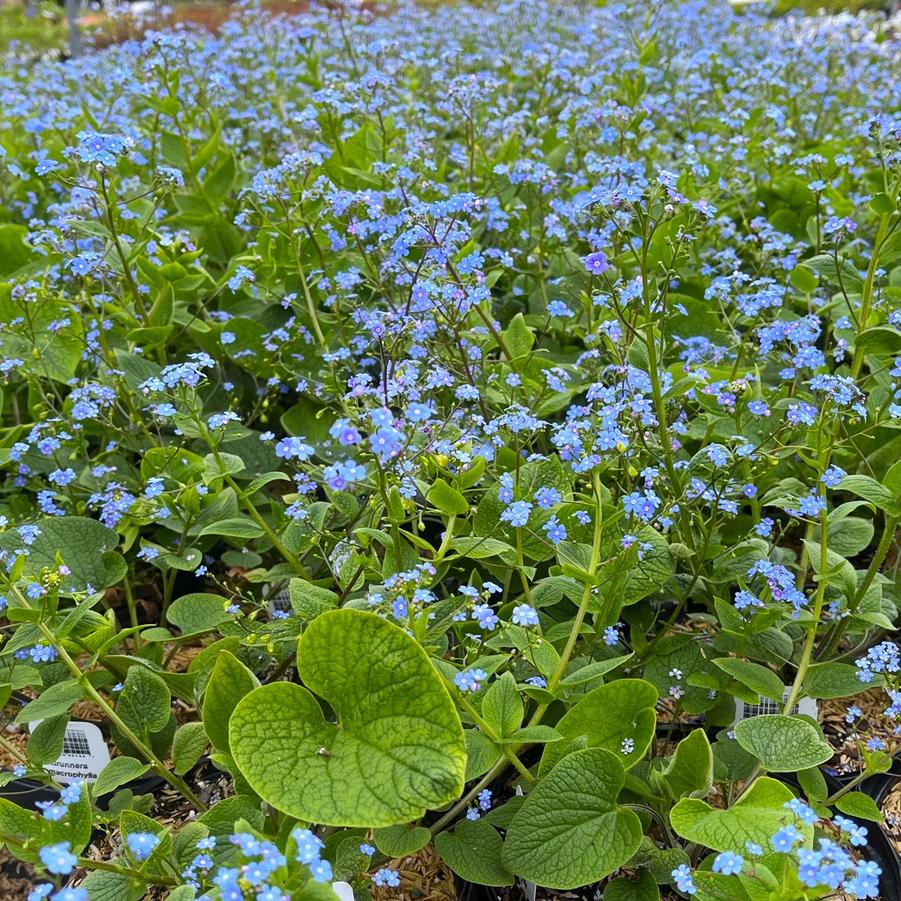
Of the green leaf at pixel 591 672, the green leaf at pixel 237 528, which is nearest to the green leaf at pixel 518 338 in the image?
the green leaf at pixel 237 528

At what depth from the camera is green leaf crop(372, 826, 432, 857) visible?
1.63 metres

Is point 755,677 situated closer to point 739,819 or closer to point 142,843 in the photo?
point 739,819

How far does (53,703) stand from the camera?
6.03ft

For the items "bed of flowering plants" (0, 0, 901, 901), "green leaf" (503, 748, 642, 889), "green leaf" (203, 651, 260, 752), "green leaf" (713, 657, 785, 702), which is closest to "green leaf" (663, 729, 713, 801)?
"bed of flowering plants" (0, 0, 901, 901)

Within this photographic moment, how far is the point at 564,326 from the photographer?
113 inches

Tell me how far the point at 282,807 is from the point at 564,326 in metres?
1.87

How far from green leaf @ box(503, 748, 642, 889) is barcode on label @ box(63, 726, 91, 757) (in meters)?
1.02

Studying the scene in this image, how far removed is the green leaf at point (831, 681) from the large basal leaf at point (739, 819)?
411 mm

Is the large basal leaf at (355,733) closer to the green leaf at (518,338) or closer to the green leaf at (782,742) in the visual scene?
the green leaf at (782,742)

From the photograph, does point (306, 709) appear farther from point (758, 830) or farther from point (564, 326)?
point (564, 326)

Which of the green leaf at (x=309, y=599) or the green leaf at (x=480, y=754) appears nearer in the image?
the green leaf at (x=480, y=754)

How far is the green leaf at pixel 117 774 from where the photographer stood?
177 centimetres

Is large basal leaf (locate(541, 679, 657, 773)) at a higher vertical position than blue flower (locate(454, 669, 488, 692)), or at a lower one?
lower

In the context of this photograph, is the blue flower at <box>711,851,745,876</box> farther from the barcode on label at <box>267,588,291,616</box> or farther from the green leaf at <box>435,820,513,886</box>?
the barcode on label at <box>267,588,291,616</box>
